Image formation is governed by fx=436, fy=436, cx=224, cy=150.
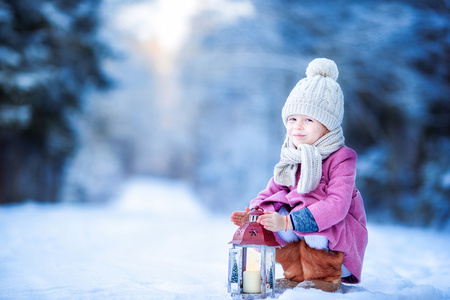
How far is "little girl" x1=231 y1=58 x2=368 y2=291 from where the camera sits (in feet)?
4.94

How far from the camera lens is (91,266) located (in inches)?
89.2

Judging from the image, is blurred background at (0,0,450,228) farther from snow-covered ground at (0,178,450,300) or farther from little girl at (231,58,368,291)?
little girl at (231,58,368,291)

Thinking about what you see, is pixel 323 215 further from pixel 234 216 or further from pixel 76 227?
pixel 76 227

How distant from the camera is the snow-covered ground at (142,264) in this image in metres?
1.62

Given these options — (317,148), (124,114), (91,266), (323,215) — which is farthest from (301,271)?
(124,114)

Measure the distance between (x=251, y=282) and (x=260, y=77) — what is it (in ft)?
32.5

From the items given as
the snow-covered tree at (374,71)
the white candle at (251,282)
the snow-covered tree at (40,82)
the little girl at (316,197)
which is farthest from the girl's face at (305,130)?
the snow-covered tree at (40,82)

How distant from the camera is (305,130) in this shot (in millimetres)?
1690

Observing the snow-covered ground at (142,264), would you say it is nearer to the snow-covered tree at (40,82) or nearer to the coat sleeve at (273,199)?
the coat sleeve at (273,199)

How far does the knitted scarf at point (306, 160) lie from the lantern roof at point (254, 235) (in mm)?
190

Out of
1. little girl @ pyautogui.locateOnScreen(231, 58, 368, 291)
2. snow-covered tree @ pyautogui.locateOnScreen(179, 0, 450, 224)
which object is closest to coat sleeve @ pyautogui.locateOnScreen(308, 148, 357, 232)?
little girl @ pyautogui.locateOnScreen(231, 58, 368, 291)

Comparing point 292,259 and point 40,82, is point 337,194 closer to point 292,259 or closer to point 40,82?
point 292,259

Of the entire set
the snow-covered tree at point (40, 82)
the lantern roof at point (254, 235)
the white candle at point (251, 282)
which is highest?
the snow-covered tree at point (40, 82)

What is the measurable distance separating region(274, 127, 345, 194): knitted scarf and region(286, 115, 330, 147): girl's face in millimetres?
28
